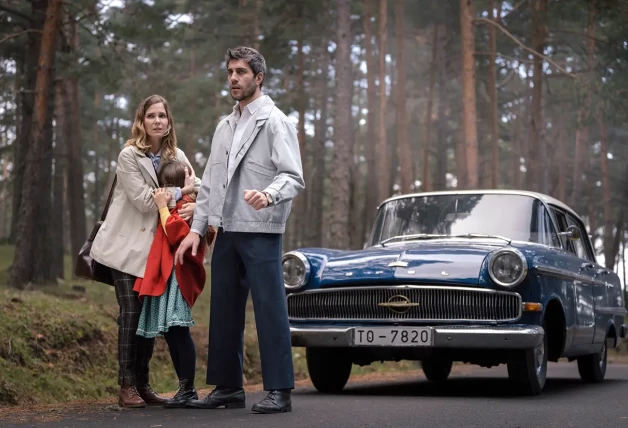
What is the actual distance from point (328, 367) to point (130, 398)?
2629 millimetres

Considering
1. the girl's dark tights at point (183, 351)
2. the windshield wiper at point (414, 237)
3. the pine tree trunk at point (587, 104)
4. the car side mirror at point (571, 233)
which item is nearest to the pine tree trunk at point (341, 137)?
the pine tree trunk at point (587, 104)

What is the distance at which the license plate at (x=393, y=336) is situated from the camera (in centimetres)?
795

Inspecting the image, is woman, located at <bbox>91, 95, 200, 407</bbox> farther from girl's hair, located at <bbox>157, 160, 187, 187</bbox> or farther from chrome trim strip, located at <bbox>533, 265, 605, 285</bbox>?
chrome trim strip, located at <bbox>533, 265, 605, 285</bbox>

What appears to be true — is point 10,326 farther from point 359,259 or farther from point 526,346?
point 526,346

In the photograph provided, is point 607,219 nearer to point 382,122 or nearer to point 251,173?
point 382,122

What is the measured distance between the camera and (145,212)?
22.0 ft

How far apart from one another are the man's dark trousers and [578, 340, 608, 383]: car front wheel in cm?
521

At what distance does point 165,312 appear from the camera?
21.5 ft

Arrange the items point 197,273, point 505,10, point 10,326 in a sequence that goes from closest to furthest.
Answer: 1. point 197,273
2. point 10,326
3. point 505,10

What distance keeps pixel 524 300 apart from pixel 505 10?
28.1 m

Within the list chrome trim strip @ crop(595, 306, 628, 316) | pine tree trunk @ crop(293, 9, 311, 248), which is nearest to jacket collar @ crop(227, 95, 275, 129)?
chrome trim strip @ crop(595, 306, 628, 316)

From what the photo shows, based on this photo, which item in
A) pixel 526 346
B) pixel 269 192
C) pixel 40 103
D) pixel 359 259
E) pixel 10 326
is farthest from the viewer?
pixel 40 103

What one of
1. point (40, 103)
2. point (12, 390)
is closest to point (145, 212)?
point (12, 390)

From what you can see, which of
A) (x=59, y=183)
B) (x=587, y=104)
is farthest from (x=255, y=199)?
(x=59, y=183)
